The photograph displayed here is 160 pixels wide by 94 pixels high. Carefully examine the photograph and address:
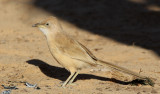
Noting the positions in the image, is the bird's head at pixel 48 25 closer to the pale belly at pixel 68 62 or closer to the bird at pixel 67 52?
the bird at pixel 67 52

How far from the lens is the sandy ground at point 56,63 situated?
276 inches

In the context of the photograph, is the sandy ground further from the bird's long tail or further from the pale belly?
the pale belly

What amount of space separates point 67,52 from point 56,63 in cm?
201

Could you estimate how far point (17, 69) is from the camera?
26.8 ft

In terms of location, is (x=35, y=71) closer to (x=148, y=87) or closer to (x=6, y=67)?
(x=6, y=67)

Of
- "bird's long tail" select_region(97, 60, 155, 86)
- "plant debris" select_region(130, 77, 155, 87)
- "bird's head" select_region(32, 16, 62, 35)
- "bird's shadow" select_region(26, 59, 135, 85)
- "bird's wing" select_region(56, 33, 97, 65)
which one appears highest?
"bird's head" select_region(32, 16, 62, 35)

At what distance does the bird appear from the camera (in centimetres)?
699

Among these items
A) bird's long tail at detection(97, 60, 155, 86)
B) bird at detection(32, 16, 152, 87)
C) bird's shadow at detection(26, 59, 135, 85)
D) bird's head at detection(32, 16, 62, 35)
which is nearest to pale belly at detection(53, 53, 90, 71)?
bird at detection(32, 16, 152, 87)

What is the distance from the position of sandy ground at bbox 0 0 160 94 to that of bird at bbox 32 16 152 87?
0.42m

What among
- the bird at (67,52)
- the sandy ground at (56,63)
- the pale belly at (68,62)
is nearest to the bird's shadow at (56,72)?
the sandy ground at (56,63)

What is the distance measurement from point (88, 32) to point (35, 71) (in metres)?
4.74

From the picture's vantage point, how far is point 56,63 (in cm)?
898

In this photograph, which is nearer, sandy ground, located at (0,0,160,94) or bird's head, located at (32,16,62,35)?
sandy ground, located at (0,0,160,94)

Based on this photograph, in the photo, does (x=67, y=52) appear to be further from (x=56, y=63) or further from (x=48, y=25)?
(x=56, y=63)
